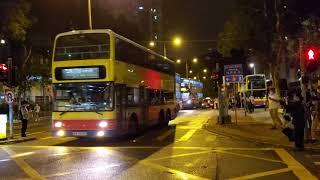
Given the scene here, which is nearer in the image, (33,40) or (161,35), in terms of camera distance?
(33,40)

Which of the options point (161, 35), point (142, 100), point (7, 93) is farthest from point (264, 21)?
point (161, 35)

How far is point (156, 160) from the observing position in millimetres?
14500

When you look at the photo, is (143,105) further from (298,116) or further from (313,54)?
(298,116)

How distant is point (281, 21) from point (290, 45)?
621 inches

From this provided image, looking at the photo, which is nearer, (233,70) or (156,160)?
(156,160)

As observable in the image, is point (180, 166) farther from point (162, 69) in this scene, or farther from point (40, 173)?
point (162, 69)

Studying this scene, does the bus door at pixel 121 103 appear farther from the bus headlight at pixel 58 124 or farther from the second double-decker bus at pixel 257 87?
the second double-decker bus at pixel 257 87

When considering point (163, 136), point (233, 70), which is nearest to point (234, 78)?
point (233, 70)

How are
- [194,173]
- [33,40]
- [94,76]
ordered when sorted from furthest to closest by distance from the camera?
[33,40]
[94,76]
[194,173]

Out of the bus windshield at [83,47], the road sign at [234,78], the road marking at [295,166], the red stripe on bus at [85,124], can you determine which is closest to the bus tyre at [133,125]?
the red stripe on bus at [85,124]

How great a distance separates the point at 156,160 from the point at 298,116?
4.64m

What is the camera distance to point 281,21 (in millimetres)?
32969

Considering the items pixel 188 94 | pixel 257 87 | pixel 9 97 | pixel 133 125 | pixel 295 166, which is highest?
pixel 257 87

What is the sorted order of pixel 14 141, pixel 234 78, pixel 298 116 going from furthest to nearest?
pixel 234 78 → pixel 14 141 → pixel 298 116
